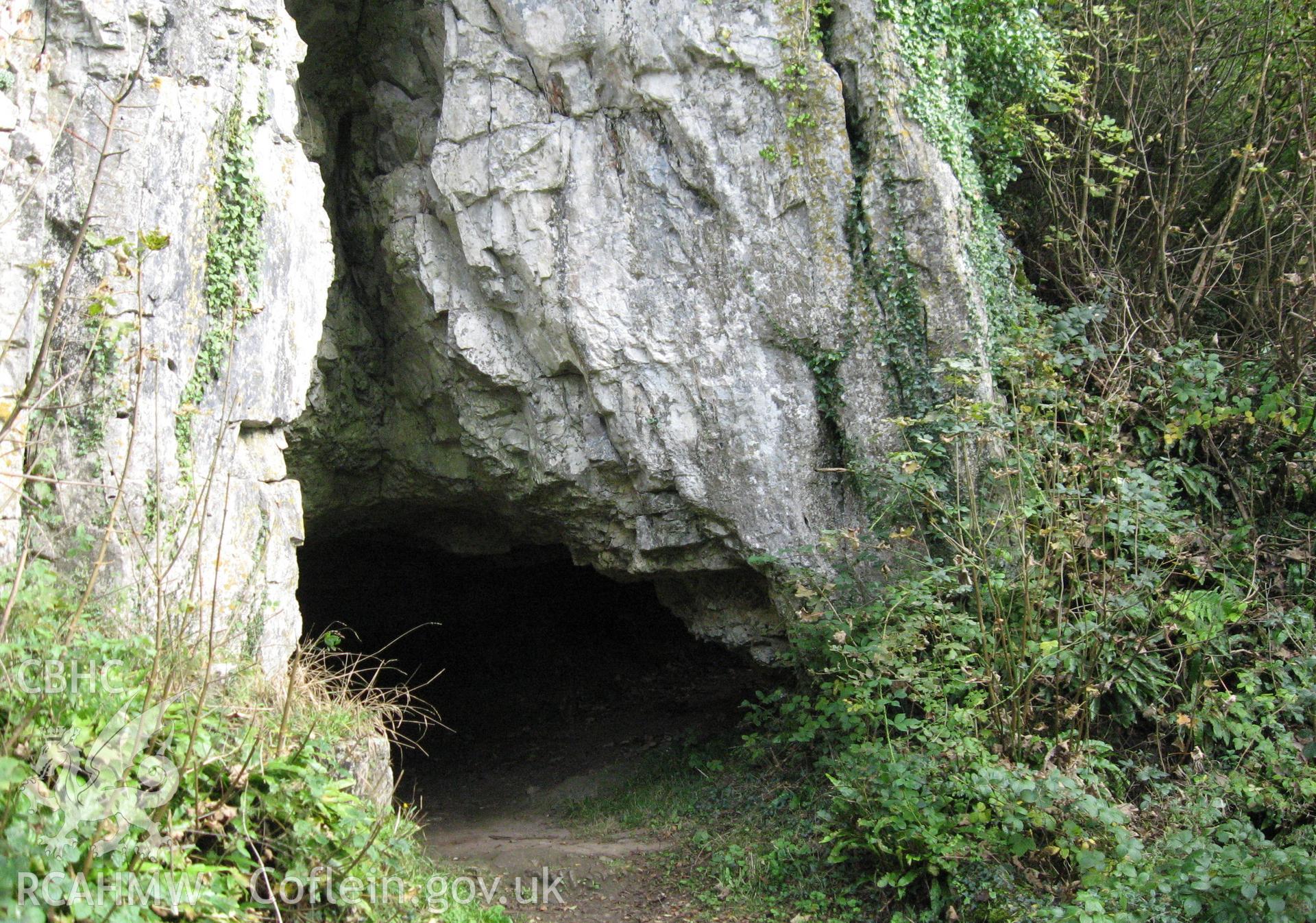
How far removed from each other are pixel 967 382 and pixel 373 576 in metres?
6.40

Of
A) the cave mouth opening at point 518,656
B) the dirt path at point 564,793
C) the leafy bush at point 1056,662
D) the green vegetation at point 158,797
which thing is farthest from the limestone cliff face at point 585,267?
the cave mouth opening at point 518,656

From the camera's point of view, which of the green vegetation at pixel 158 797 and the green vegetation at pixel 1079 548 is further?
the green vegetation at pixel 1079 548

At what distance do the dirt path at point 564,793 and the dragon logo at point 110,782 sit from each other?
2.55m

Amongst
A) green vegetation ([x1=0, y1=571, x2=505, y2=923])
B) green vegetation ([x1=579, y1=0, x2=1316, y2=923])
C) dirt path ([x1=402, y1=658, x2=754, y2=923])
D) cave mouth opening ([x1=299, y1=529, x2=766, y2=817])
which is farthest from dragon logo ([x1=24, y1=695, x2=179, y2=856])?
cave mouth opening ([x1=299, y1=529, x2=766, y2=817])

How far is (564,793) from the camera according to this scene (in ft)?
24.9

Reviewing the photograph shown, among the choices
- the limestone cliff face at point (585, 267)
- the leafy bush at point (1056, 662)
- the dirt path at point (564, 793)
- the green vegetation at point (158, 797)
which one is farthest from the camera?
the dirt path at point (564, 793)

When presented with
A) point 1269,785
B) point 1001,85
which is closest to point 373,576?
point 1001,85

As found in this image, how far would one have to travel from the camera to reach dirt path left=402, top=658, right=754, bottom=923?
18.1 ft

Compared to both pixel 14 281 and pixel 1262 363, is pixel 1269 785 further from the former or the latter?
pixel 14 281

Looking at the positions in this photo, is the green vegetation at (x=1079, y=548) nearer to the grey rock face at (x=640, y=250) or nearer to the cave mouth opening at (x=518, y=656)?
the grey rock face at (x=640, y=250)

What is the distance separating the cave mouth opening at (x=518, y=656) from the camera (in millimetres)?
8508

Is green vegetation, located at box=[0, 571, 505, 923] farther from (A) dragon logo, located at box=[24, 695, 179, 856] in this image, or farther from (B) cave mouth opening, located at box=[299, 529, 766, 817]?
(B) cave mouth opening, located at box=[299, 529, 766, 817]

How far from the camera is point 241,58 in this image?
16.8ft

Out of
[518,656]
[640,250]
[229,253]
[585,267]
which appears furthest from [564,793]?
[229,253]
